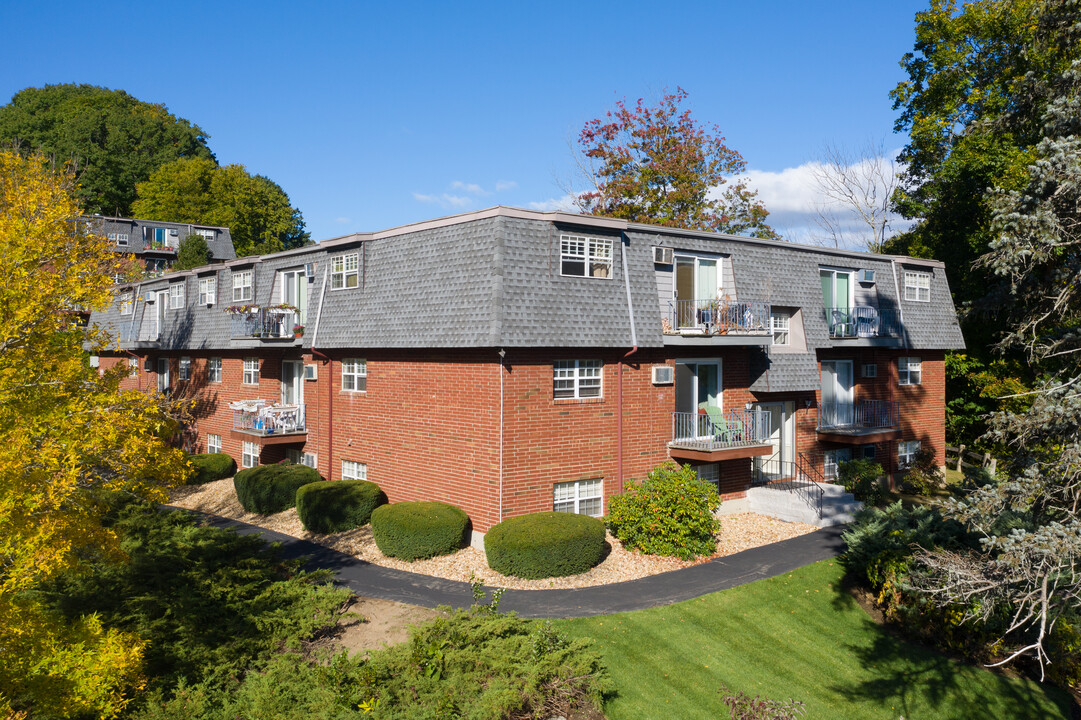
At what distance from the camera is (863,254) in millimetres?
25406

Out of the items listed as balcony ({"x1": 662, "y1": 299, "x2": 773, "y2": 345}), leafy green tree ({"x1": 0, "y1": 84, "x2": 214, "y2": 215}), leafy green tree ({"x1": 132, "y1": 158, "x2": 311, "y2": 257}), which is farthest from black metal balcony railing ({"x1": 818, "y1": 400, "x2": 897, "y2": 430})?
leafy green tree ({"x1": 0, "y1": 84, "x2": 214, "y2": 215})

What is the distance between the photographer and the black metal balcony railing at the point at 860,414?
25.0 metres

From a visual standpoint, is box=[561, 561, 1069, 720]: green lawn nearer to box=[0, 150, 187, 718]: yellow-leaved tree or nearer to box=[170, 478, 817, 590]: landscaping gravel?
box=[170, 478, 817, 590]: landscaping gravel

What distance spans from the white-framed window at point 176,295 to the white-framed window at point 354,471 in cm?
1362

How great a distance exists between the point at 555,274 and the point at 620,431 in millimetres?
4573

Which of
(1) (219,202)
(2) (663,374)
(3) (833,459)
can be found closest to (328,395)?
(2) (663,374)

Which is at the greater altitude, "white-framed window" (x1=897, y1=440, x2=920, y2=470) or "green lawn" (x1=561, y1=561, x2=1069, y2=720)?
"white-framed window" (x1=897, y1=440, x2=920, y2=470)

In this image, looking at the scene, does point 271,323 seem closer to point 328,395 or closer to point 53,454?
point 328,395

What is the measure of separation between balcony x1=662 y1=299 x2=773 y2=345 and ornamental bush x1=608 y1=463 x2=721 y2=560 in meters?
3.95

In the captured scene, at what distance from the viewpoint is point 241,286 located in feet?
88.7

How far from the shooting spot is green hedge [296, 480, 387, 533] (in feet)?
63.7

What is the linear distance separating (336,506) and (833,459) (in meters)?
17.1

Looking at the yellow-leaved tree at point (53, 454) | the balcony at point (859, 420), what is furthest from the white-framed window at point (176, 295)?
the balcony at point (859, 420)

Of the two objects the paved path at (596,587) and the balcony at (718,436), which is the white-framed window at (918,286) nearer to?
the balcony at (718,436)
